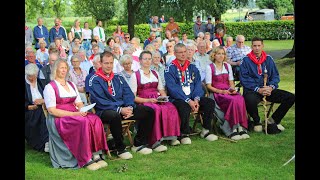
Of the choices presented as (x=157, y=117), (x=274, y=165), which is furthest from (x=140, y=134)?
(x=274, y=165)

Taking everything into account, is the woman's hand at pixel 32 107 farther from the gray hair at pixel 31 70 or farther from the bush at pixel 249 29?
the bush at pixel 249 29

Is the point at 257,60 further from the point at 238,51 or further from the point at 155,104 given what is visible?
the point at 155,104

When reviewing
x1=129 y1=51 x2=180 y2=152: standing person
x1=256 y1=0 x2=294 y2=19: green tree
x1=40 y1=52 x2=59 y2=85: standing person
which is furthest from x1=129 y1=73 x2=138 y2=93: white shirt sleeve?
x1=256 y1=0 x2=294 y2=19: green tree

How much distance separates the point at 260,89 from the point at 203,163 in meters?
2.23

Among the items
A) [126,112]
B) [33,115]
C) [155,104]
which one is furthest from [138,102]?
[33,115]

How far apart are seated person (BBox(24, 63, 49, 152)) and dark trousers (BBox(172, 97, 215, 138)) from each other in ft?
6.44

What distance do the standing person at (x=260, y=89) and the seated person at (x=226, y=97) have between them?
0.82 ft

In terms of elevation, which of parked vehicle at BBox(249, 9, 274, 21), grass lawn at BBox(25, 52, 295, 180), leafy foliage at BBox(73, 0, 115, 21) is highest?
parked vehicle at BBox(249, 9, 274, 21)

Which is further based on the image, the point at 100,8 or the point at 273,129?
the point at 100,8

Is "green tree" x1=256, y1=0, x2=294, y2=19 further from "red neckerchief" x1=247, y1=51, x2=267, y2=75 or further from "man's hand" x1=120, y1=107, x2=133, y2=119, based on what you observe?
"man's hand" x1=120, y1=107, x2=133, y2=119

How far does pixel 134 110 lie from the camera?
6906 mm

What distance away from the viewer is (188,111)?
7.38 meters

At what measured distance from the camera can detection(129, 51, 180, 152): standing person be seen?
704 centimetres
